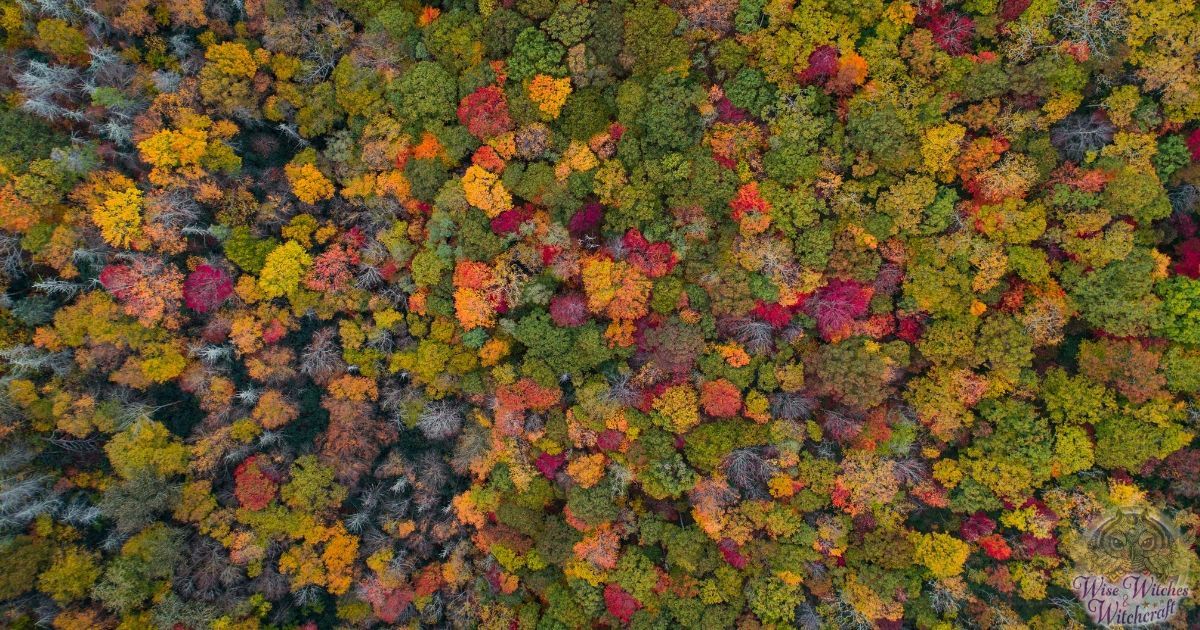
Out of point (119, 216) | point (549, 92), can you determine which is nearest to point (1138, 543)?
point (549, 92)

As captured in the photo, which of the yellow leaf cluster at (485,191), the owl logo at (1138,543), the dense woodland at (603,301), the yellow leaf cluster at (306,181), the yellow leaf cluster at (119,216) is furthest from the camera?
the yellow leaf cluster at (306,181)

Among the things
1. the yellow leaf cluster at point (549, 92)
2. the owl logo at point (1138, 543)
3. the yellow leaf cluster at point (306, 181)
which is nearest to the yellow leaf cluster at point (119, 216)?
the yellow leaf cluster at point (306, 181)

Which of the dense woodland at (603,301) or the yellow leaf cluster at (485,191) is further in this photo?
the yellow leaf cluster at (485,191)

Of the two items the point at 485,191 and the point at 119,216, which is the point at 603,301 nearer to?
the point at 485,191

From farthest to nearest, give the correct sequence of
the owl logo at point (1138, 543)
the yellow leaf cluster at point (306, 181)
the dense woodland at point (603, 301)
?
the yellow leaf cluster at point (306, 181) → the owl logo at point (1138, 543) → the dense woodland at point (603, 301)

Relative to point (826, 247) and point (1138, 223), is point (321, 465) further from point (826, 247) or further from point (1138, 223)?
point (1138, 223)

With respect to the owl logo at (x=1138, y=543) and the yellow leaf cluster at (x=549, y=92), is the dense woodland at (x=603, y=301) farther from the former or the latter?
the owl logo at (x=1138, y=543)

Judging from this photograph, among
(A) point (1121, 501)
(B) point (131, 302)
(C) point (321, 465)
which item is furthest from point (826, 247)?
(B) point (131, 302)


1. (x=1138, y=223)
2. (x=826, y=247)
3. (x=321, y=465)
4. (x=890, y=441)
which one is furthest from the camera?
(x=321, y=465)
